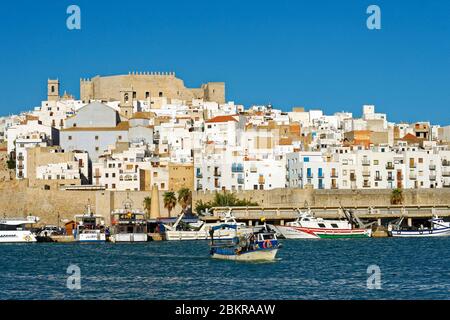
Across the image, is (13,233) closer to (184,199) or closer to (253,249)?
(184,199)

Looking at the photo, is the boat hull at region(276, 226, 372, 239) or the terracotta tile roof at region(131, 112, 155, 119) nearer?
the boat hull at region(276, 226, 372, 239)

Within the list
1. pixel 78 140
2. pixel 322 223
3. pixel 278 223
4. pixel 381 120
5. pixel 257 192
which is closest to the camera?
pixel 322 223

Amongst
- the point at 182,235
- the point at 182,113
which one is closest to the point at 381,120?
the point at 182,113

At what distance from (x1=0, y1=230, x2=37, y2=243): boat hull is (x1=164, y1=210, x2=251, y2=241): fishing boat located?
7198mm

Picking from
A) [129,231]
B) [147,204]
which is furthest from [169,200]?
[129,231]

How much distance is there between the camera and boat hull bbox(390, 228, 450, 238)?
52.9 metres

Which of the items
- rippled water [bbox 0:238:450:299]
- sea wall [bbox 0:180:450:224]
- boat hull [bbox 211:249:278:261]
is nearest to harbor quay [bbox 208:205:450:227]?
sea wall [bbox 0:180:450:224]

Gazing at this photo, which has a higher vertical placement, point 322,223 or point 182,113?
point 182,113

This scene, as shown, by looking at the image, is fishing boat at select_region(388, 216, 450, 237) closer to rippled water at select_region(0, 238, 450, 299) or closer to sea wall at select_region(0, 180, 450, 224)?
sea wall at select_region(0, 180, 450, 224)

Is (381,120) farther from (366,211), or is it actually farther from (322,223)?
(322,223)

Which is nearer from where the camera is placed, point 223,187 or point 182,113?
point 223,187
